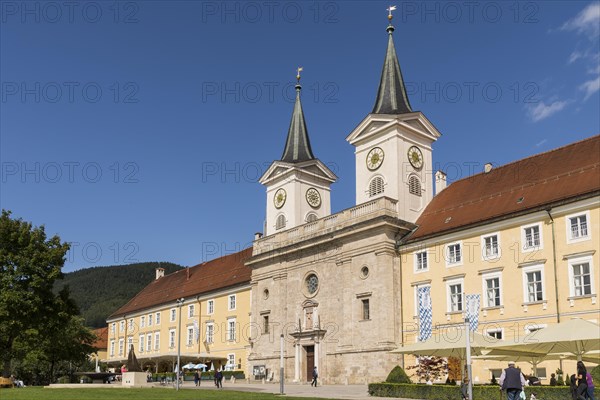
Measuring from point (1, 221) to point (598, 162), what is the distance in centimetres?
3646

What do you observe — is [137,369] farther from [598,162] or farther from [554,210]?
[598,162]

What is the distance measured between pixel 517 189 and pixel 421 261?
7.38 m

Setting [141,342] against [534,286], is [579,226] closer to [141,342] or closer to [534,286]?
[534,286]

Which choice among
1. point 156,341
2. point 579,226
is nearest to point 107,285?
point 156,341

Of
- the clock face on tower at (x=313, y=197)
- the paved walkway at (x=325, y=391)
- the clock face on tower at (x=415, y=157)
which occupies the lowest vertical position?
the paved walkway at (x=325, y=391)

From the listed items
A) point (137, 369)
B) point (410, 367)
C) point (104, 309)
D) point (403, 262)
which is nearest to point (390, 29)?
point (403, 262)

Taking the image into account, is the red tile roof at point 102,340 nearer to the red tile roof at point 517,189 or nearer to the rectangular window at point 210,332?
the rectangular window at point 210,332

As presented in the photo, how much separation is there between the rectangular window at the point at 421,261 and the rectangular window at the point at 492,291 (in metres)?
4.78

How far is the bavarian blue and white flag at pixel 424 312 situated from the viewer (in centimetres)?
4100

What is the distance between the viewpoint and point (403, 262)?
44.0 metres

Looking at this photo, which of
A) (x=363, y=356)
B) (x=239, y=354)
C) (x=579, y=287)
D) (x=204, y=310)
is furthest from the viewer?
(x=204, y=310)

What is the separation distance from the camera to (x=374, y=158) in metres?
48.8

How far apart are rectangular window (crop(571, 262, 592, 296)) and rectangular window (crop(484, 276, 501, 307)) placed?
15.2ft

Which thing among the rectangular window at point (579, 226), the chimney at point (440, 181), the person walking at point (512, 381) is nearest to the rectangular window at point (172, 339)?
the chimney at point (440, 181)
